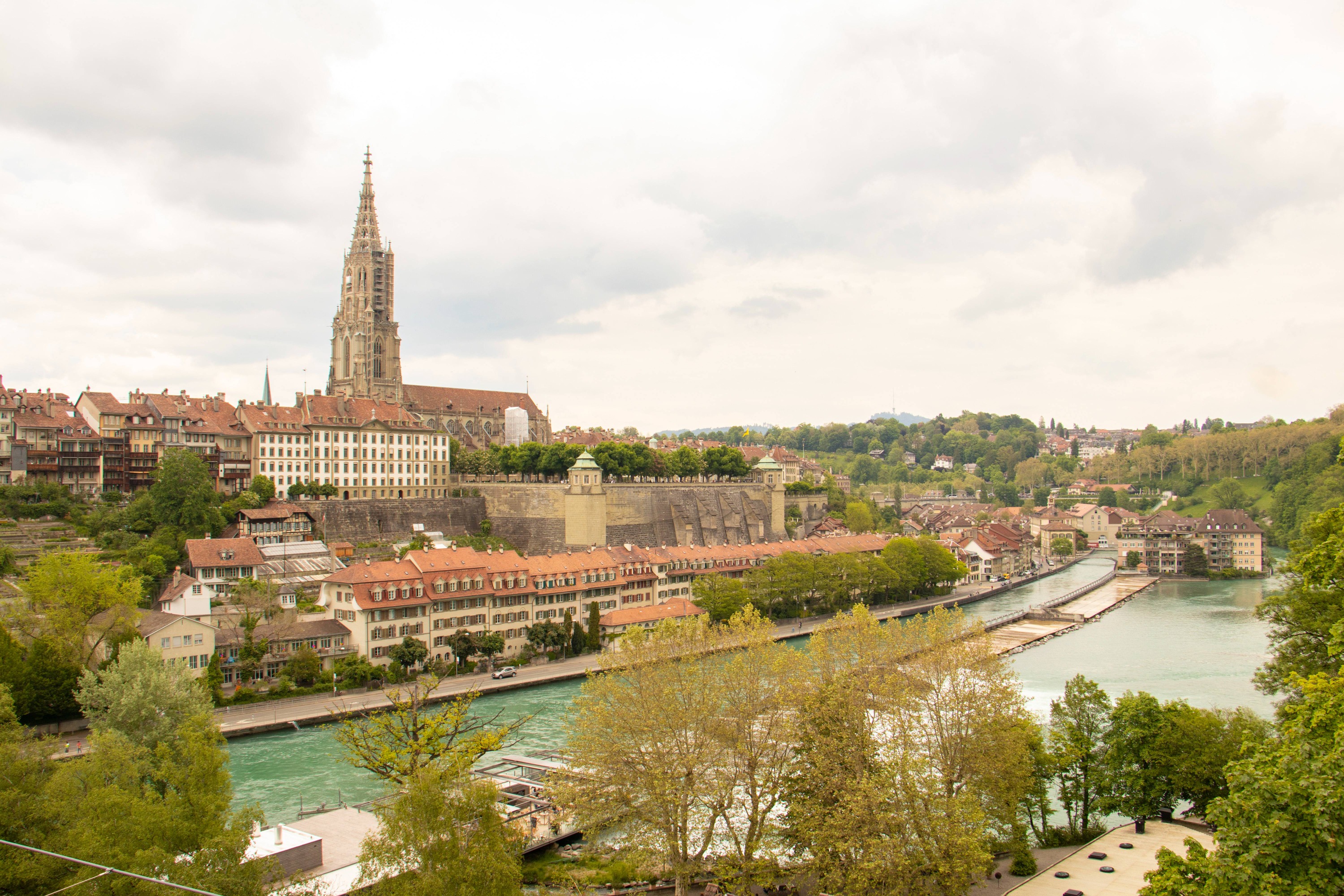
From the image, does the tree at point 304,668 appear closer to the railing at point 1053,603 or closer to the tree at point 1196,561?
the railing at point 1053,603

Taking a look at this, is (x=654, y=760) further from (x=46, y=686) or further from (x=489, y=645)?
(x=46, y=686)

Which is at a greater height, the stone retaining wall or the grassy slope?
the stone retaining wall

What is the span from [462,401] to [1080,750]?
63.7 m

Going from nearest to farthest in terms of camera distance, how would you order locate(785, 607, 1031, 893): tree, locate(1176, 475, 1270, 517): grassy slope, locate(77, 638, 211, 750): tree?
locate(785, 607, 1031, 893): tree
locate(77, 638, 211, 750): tree
locate(1176, 475, 1270, 517): grassy slope

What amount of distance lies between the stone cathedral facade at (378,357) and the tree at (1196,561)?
178 feet

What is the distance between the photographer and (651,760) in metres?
17.8

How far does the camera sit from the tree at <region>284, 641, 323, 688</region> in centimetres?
3175

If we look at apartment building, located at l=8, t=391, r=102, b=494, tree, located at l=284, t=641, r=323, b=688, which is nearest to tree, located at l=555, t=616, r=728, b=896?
tree, located at l=284, t=641, r=323, b=688

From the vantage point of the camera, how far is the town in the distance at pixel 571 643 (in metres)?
16.4

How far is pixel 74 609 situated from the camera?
93.3ft

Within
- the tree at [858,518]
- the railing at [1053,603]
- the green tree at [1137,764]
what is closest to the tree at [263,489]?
the railing at [1053,603]

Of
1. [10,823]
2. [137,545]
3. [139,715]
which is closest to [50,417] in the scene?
[137,545]

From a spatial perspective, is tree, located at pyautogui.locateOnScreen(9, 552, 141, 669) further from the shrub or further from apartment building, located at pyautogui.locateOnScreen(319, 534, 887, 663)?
the shrub

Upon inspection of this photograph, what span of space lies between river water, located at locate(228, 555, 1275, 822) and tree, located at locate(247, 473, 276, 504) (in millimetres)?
23602
